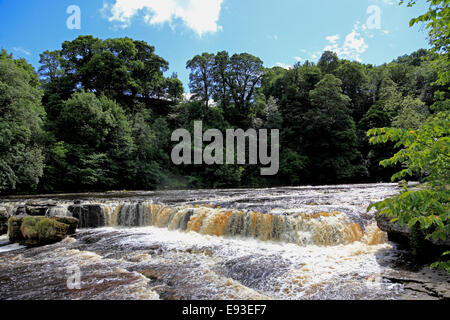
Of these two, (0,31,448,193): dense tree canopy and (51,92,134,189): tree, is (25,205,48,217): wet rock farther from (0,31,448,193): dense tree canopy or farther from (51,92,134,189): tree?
(51,92,134,189): tree

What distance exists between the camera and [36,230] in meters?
6.85

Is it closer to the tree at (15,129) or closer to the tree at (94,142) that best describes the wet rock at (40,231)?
the tree at (15,129)

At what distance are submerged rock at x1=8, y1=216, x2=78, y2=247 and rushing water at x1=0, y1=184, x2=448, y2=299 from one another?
39 centimetres

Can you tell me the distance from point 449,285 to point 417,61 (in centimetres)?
5856

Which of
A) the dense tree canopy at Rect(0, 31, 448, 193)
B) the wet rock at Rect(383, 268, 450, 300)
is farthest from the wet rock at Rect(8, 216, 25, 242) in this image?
the wet rock at Rect(383, 268, 450, 300)

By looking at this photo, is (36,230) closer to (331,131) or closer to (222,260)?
(222,260)

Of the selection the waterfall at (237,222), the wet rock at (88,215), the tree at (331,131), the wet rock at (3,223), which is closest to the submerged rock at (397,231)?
the waterfall at (237,222)

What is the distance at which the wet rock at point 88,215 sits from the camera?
9.48 m

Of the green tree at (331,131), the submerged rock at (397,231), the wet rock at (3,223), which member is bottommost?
the wet rock at (3,223)

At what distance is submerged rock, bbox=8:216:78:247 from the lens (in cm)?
681

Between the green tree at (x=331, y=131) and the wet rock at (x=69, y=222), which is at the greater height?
the green tree at (x=331, y=131)

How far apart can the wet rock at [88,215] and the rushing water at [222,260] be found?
1.18m

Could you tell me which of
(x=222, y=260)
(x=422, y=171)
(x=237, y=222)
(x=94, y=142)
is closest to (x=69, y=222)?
(x=237, y=222)

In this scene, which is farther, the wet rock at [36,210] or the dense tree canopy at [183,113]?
the dense tree canopy at [183,113]
